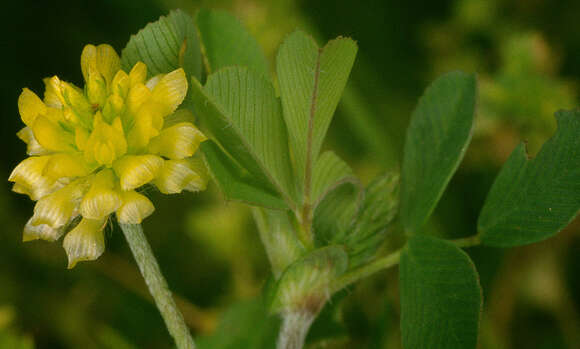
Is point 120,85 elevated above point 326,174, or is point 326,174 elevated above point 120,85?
point 120,85

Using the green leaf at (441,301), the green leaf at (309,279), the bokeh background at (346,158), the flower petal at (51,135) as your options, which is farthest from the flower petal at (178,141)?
the bokeh background at (346,158)

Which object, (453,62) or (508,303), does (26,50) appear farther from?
(508,303)

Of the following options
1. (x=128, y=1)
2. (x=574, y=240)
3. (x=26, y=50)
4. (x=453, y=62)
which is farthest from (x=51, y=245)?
(x=574, y=240)

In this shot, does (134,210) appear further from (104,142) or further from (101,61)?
(101,61)

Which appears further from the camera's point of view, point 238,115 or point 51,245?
point 51,245

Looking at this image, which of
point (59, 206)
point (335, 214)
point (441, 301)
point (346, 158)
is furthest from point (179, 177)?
point (346, 158)

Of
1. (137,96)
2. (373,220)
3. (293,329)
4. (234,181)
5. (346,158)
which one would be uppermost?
(137,96)
